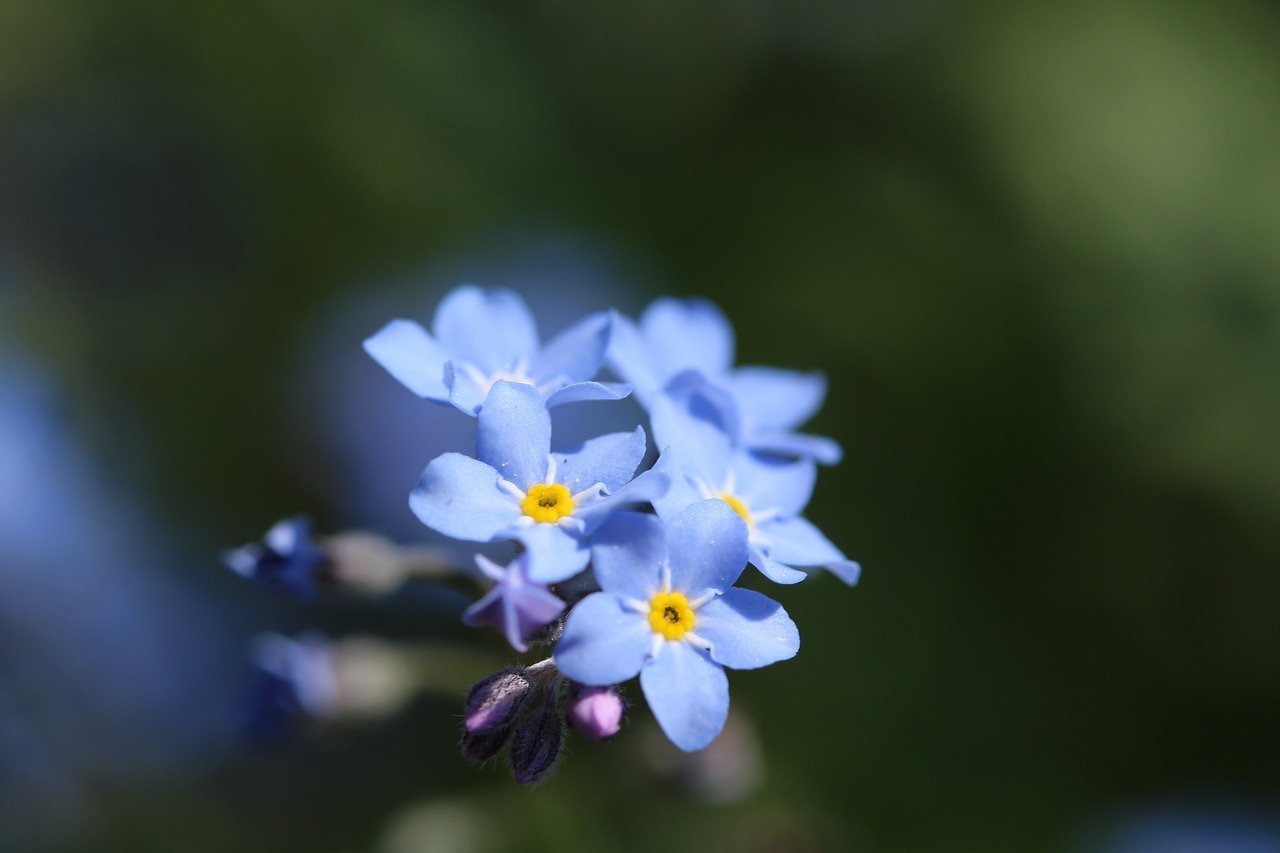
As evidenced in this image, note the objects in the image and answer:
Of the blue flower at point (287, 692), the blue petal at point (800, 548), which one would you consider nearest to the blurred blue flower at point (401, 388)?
the blue flower at point (287, 692)

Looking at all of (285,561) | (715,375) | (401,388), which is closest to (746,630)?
→ (715,375)

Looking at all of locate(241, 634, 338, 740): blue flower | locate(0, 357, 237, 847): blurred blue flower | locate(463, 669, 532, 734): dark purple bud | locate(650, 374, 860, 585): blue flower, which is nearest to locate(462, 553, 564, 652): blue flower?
locate(463, 669, 532, 734): dark purple bud

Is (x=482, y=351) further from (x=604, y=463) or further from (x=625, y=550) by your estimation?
(x=625, y=550)

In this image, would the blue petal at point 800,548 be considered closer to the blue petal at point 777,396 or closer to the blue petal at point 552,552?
the blue petal at point 777,396

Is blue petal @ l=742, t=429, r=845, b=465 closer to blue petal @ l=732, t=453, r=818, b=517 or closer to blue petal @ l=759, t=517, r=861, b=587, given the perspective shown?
blue petal @ l=732, t=453, r=818, b=517

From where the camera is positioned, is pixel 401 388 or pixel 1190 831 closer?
pixel 1190 831

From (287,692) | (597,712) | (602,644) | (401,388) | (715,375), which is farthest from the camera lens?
(401,388)

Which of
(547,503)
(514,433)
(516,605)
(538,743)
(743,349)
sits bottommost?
(538,743)
